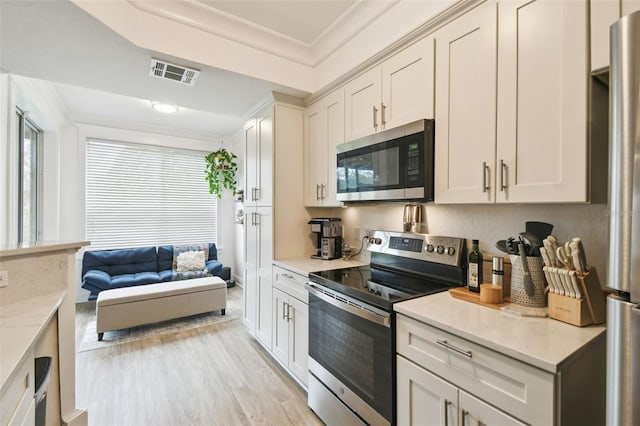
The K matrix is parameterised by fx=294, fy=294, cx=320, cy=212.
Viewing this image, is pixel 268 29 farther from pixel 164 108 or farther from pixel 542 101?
pixel 164 108

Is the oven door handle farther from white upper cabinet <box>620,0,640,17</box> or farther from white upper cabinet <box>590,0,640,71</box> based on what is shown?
white upper cabinet <box>620,0,640,17</box>

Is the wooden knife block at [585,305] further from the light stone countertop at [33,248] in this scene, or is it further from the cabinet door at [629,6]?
the light stone countertop at [33,248]

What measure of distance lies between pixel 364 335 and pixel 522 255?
34.3 inches

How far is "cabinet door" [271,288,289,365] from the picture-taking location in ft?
8.05

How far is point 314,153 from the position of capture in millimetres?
2746

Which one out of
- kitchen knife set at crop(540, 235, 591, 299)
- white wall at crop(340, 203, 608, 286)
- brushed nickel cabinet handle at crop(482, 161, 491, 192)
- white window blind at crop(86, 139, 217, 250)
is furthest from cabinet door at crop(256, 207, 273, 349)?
white window blind at crop(86, 139, 217, 250)

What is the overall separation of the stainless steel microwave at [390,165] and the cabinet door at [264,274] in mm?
850

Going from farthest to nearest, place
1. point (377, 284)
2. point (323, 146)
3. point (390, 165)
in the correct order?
point (323, 146), point (390, 165), point (377, 284)

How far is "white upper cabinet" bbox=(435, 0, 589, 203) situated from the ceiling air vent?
69.7 inches

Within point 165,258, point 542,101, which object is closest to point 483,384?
point 542,101

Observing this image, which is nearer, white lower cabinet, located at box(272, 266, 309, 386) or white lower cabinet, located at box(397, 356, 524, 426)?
white lower cabinet, located at box(397, 356, 524, 426)

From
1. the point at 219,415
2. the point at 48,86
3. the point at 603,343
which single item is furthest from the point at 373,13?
the point at 48,86

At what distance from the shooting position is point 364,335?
5.26ft

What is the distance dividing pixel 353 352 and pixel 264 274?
1403mm
